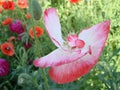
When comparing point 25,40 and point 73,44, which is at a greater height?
point 73,44

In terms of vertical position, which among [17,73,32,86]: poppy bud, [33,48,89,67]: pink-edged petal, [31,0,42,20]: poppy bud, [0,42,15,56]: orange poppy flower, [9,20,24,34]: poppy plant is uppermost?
[31,0,42,20]: poppy bud

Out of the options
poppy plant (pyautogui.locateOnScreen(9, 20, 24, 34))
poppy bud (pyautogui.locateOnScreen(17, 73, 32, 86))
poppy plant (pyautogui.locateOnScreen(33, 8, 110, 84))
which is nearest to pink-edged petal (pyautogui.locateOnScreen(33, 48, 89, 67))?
poppy plant (pyautogui.locateOnScreen(33, 8, 110, 84))

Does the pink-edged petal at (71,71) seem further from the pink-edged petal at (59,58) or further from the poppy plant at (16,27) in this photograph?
the poppy plant at (16,27)

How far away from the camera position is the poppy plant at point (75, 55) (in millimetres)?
562

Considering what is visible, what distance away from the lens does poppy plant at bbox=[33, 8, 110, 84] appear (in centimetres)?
56

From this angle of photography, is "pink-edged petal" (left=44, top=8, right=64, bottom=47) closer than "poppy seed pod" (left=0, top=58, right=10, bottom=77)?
Yes

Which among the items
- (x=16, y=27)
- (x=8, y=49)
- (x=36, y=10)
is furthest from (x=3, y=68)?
(x=36, y=10)

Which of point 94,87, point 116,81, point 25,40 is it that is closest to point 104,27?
point 116,81

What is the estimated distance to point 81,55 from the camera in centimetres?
57

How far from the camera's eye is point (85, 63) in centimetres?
57

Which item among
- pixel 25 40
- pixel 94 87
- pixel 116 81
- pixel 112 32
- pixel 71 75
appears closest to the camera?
pixel 71 75

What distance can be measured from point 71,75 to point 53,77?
3 centimetres

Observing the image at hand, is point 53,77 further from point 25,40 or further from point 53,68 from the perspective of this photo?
point 25,40

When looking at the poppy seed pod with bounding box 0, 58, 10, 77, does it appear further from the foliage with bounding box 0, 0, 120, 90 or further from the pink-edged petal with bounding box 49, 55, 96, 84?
the pink-edged petal with bounding box 49, 55, 96, 84
